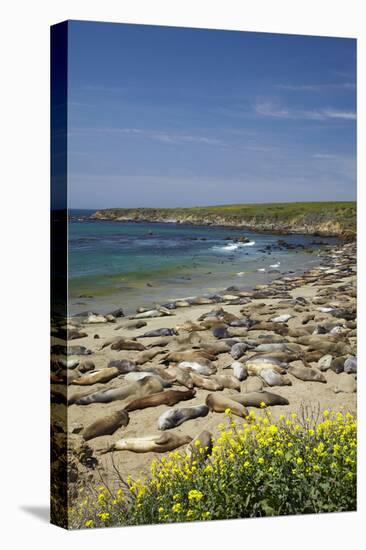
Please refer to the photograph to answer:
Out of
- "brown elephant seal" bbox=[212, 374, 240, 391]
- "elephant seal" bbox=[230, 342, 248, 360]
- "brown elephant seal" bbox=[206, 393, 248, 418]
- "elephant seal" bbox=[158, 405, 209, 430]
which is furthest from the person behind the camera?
"elephant seal" bbox=[230, 342, 248, 360]

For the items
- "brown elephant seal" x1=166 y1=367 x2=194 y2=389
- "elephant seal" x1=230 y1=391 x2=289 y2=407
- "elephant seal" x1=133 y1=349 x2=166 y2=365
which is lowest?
"elephant seal" x1=230 y1=391 x2=289 y2=407

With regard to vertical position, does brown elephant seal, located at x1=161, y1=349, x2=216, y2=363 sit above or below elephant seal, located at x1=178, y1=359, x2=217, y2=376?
above

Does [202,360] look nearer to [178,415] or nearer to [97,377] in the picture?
[178,415]

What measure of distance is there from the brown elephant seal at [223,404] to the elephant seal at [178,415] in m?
0.07

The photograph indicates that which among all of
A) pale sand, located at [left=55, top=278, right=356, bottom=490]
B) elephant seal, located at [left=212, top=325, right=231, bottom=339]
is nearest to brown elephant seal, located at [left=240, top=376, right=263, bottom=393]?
pale sand, located at [left=55, top=278, right=356, bottom=490]

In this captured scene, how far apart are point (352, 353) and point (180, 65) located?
2873 millimetres

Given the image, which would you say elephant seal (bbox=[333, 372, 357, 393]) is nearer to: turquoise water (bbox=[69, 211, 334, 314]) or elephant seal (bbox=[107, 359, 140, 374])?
turquoise water (bbox=[69, 211, 334, 314])

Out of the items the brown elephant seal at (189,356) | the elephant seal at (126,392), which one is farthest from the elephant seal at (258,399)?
the elephant seal at (126,392)

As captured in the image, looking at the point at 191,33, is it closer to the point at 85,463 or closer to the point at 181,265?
the point at 181,265

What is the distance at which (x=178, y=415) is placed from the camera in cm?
763

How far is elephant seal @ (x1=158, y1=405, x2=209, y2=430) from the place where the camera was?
24.8 feet

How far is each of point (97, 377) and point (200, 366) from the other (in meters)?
0.90

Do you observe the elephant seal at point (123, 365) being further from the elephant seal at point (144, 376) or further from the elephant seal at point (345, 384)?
the elephant seal at point (345, 384)

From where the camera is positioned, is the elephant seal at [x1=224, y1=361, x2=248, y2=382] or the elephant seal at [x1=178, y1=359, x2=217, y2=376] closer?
the elephant seal at [x1=178, y1=359, x2=217, y2=376]
